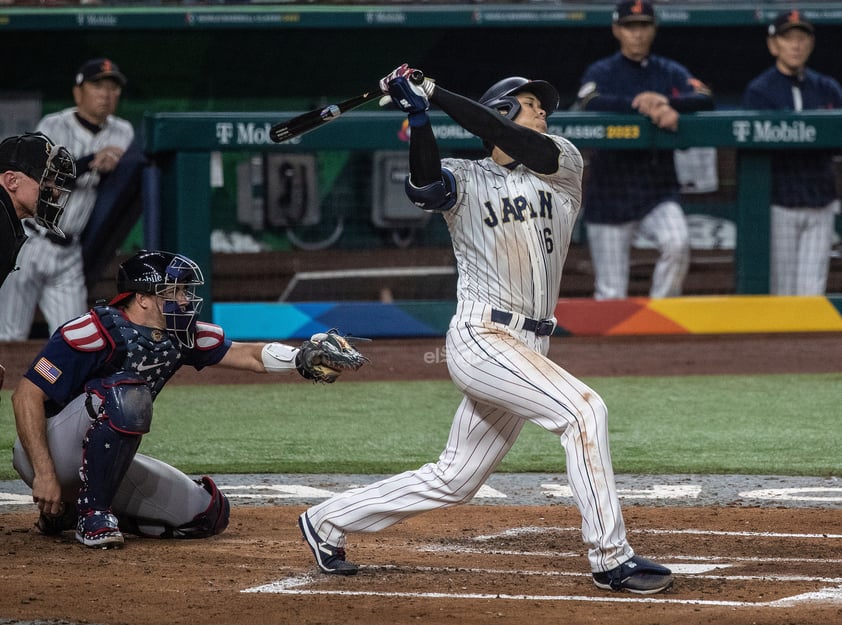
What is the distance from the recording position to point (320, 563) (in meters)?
3.93

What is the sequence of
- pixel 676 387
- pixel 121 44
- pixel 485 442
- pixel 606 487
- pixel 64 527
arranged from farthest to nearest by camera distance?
pixel 121 44
pixel 676 387
pixel 64 527
pixel 485 442
pixel 606 487

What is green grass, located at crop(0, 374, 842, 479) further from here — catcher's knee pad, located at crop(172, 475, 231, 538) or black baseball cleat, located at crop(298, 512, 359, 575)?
black baseball cleat, located at crop(298, 512, 359, 575)

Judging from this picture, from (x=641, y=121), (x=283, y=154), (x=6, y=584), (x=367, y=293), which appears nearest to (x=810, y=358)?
(x=641, y=121)

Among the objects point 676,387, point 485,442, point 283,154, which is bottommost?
point 676,387

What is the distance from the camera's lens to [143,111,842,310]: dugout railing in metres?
8.63

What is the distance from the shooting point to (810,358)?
8719 mm

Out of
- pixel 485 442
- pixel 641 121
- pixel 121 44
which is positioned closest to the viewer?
pixel 485 442

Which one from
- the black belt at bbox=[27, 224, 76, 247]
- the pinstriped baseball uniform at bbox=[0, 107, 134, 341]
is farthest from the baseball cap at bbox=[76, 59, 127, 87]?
the black belt at bbox=[27, 224, 76, 247]

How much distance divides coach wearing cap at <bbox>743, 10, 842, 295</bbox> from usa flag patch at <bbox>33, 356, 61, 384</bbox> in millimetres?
5678

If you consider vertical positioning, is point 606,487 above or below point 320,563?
above

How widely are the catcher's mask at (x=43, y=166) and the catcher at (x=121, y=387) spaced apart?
35 centimetres

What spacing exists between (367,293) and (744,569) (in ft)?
17.6

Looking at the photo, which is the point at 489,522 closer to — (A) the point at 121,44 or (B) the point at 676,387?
(B) the point at 676,387

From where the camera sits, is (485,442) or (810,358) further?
(810,358)
